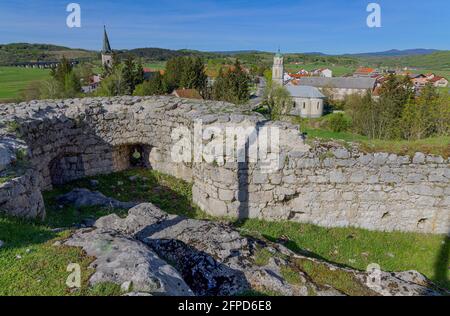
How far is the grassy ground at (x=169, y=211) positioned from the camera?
3.78 metres

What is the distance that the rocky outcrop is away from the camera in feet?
12.8

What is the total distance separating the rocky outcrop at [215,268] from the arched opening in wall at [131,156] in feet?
20.2

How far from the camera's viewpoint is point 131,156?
12578 millimetres

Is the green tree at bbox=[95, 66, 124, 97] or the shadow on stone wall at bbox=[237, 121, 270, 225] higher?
the green tree at bbox=[95, 66, 124, 97]

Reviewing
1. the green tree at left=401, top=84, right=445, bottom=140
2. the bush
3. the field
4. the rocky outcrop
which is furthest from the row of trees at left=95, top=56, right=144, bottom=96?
the rocky outcrop

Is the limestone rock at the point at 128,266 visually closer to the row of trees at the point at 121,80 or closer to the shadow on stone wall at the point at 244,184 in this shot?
the shadow on stone wall at the point at 244,184

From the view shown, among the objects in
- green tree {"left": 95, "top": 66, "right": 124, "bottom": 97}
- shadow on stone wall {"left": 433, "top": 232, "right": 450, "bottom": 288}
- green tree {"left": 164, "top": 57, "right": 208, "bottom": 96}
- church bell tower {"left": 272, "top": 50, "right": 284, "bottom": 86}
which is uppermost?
church bell tower {"left": 272, "top": 50, "right": 284, "bottom": 86}

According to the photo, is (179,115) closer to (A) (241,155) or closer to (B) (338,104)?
(A) (241,155)

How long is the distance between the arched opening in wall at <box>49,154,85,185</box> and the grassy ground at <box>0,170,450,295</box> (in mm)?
433

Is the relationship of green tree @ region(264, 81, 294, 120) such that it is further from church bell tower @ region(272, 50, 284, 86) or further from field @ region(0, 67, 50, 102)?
field @ region(0, 67, 50, 102)

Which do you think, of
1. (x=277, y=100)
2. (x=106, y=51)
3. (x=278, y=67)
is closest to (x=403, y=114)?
(x=277, y=100)

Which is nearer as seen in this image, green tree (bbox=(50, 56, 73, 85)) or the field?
the field
